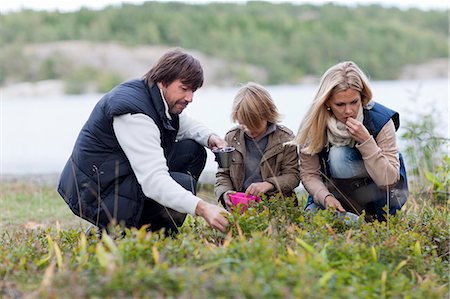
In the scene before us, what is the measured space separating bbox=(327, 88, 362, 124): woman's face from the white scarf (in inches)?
2.1

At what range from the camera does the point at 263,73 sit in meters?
32.8

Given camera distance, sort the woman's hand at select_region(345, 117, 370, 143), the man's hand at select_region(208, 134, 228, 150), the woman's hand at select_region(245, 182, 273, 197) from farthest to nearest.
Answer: the man's hand at select_region(208, 134, 228, 150) < the woman's hand at select_region(245, 182, 273, 197) < the woman's hand at select_region(345, 117, 370, 143)

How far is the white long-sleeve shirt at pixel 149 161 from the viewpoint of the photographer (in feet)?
12.0

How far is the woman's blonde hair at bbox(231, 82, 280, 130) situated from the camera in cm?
451

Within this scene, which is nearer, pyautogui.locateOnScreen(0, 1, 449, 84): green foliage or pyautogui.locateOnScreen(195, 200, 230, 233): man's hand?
pyautogui.locateOnScreen(195, 200, 230, 233): man's hand

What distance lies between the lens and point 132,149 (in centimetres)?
388

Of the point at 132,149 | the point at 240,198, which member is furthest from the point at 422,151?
the point at 132,149

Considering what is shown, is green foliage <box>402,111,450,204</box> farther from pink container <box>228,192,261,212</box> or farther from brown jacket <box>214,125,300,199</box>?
pink container <box>228,192,261,212</box>

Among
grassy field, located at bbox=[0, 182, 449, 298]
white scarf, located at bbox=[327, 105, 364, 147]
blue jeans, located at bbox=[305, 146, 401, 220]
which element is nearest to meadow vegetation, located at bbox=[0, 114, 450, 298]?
grassy field, located at bbox=[0, 182, 449, 298]

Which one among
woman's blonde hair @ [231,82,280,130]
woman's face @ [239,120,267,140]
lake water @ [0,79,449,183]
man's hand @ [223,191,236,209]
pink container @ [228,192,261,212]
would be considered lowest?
lake water @ [0,79,449,183]

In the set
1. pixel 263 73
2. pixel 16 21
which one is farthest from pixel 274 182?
pixel 16 21

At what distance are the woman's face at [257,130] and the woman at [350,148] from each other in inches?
9.9

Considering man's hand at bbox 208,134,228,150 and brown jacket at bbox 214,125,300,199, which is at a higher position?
man's hand at bbox 208,134,228,150

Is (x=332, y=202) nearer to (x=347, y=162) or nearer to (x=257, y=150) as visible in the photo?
(x=347, y=162)
